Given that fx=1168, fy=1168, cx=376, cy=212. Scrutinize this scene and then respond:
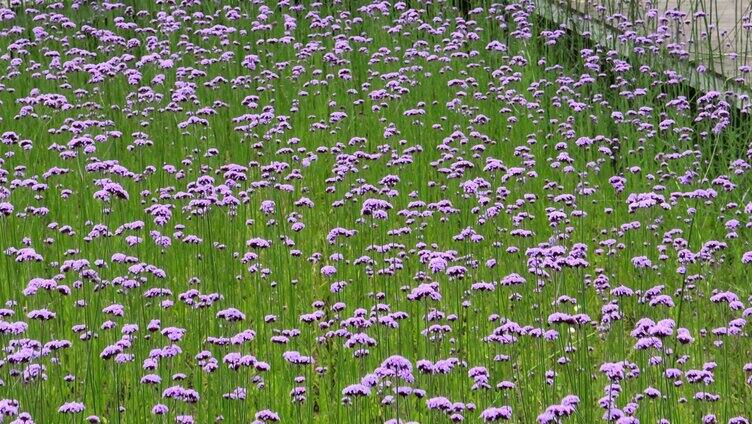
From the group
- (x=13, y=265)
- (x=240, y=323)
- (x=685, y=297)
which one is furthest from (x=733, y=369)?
(x=13, y=265)

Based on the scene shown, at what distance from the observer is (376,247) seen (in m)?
5.37

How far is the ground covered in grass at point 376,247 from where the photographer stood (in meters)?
4.09

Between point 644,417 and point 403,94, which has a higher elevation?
point 403,94

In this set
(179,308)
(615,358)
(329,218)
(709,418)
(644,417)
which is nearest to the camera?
(709,418)

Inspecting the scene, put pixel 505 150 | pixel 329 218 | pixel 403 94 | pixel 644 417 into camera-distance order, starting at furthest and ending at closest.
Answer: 1. pixel 403 94
2. pixel 505 150
3. pixel 329 218
4. pixel 644 417

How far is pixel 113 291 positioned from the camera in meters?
5.27

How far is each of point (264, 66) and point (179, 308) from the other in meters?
4.53

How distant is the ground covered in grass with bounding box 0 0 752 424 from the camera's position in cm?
409

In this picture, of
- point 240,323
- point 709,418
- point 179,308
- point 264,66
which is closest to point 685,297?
point 709,418

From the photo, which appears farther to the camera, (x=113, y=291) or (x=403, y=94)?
(x=403, y=94)

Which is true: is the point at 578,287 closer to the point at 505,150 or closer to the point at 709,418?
the point at 709,418

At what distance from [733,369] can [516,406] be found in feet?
3.81

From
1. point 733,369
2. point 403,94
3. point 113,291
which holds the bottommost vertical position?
point 733,369

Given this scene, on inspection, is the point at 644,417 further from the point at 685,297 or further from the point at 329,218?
the point at 329,218
